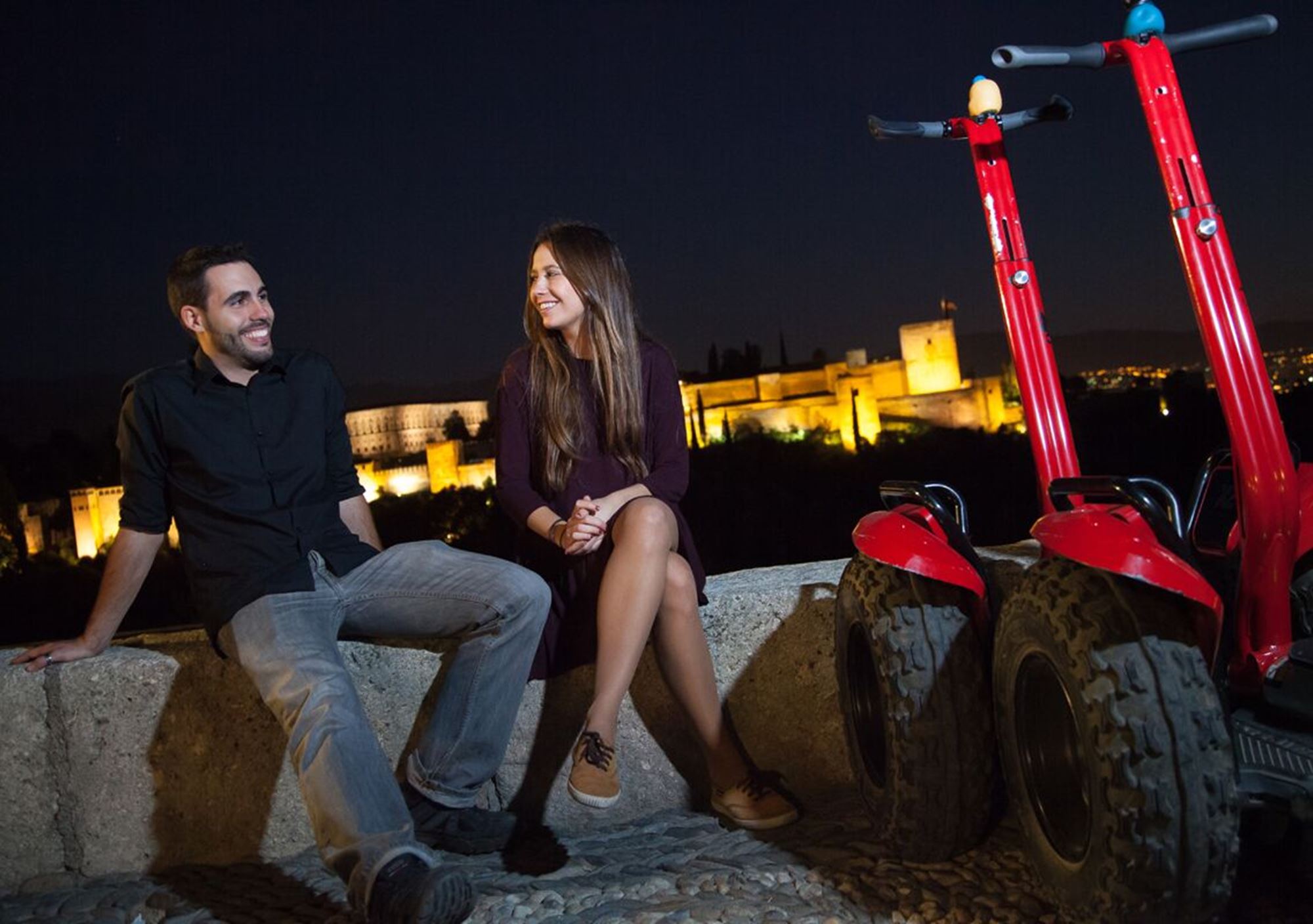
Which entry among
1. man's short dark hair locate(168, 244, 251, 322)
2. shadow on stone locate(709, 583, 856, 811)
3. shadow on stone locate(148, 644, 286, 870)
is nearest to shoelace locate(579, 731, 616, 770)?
shadow on stone locate(709, 583, 856, 811)

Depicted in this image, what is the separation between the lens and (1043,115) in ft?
8.81

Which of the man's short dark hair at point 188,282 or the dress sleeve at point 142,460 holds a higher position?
the man's short dark hair at point 188,282

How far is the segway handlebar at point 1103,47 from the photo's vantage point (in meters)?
1.96

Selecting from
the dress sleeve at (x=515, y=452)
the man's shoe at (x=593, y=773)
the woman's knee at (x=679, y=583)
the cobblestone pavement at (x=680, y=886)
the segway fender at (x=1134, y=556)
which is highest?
the dress sleeve at (x=515, y=452)

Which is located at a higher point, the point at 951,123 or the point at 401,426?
the point at 401,426

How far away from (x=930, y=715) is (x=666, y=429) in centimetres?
108

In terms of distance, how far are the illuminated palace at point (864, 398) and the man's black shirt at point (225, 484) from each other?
45802mm

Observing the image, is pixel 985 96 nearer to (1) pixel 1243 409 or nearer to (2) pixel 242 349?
(1) pixel 1243 409

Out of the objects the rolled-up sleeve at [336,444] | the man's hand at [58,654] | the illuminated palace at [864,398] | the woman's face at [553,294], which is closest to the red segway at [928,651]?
the woman's face at [553,294]

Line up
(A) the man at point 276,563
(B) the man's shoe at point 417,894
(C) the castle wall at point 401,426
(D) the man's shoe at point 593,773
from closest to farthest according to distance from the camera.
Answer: (B) the man's shoe at point 417,894, (D) the man's shoe at point 593,773, (A) the man at point 276,563, (C) the castle wall at point 401,426

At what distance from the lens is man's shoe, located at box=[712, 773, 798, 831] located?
2586 millimetres

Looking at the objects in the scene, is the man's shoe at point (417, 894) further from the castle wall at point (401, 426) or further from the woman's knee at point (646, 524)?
the castle wall at point (401, 426)

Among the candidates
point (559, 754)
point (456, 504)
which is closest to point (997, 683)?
point (559, 754)

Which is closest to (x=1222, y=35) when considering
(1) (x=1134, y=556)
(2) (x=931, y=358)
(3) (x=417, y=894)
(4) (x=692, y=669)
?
(1) (x=1134, y=556)
